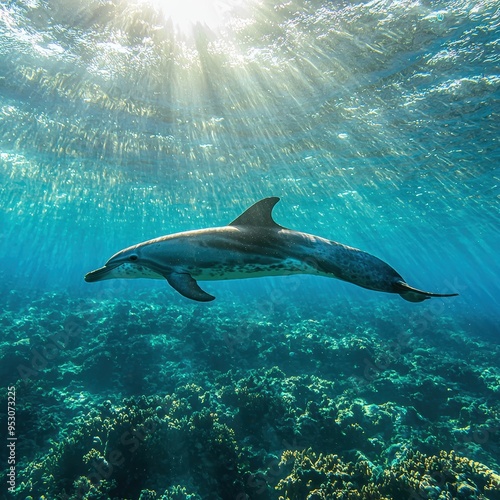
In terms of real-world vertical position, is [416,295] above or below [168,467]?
above

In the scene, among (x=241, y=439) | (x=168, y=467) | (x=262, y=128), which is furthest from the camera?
(x=262, y=128)

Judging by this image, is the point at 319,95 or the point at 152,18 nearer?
the point at 152,18

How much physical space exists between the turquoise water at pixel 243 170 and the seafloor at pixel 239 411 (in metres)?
0.06

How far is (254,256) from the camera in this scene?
4980 millimetres

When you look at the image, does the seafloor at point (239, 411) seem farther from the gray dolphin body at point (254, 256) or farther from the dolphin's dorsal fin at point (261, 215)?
the dolphin's dorsal fin at point (261, 215)

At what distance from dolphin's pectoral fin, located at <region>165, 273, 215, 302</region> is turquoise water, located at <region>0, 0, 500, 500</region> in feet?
15.9

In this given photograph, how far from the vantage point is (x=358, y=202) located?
29.6 metres

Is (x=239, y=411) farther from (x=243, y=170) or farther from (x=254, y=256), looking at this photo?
(x=243, y=170)

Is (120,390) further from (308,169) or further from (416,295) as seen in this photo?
(308,169)

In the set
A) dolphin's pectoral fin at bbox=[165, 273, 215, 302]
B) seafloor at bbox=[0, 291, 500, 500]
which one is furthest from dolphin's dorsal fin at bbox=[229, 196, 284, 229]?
seafloor at bbox=[0, 291, 500, 500]

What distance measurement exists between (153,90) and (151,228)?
36.8 meters

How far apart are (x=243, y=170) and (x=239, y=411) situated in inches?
657

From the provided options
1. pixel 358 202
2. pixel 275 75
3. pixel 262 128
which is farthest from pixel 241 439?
pixel 358 202

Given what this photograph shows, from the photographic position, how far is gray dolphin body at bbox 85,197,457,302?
477 centimetres
